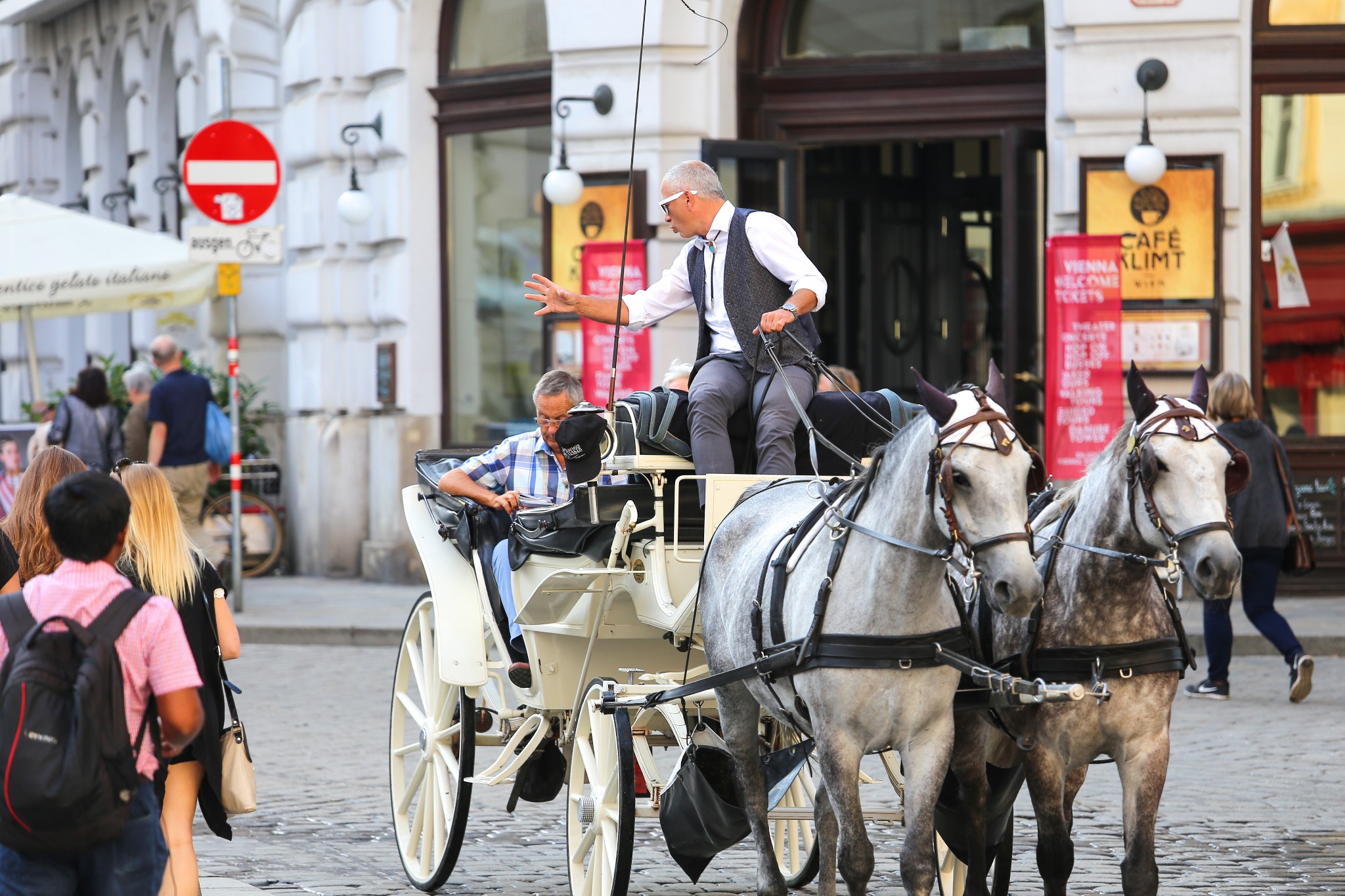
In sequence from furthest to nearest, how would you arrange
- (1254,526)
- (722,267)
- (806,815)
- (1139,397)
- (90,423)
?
(90,423) → (1254,526) → (722,267) → (806,815) → (1139,397)

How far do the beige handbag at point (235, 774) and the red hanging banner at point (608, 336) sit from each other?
816 cm

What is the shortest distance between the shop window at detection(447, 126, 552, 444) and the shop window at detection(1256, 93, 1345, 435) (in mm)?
5497

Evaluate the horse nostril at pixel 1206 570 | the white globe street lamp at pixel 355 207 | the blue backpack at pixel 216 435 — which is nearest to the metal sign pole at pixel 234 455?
the blue backpack at pixel 216 435

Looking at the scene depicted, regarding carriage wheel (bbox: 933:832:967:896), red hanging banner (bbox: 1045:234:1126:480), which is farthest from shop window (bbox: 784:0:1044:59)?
carriage wheel (bbox: 933:832:967:896)

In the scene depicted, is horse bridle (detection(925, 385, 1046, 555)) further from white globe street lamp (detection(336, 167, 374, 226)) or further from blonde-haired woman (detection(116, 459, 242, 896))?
white globe street lamp (detection(336, 167, 374, 226))

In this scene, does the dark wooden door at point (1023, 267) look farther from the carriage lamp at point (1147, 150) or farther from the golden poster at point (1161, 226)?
the carriage lamp at point (1147, 150)

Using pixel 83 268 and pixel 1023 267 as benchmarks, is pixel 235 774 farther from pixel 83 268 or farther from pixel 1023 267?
pixel 83 268

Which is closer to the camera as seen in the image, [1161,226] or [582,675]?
[582,675]

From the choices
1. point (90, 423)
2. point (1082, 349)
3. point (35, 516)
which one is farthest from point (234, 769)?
point (90, 423)

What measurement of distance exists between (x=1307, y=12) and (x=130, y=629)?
11096 millimetres

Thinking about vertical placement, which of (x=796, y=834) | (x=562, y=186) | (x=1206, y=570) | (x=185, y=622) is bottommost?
(x=796, y=834)

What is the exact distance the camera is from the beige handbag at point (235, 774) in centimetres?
480

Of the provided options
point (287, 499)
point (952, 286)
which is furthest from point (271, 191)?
point (952, 286)

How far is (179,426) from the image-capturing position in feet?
44.8
